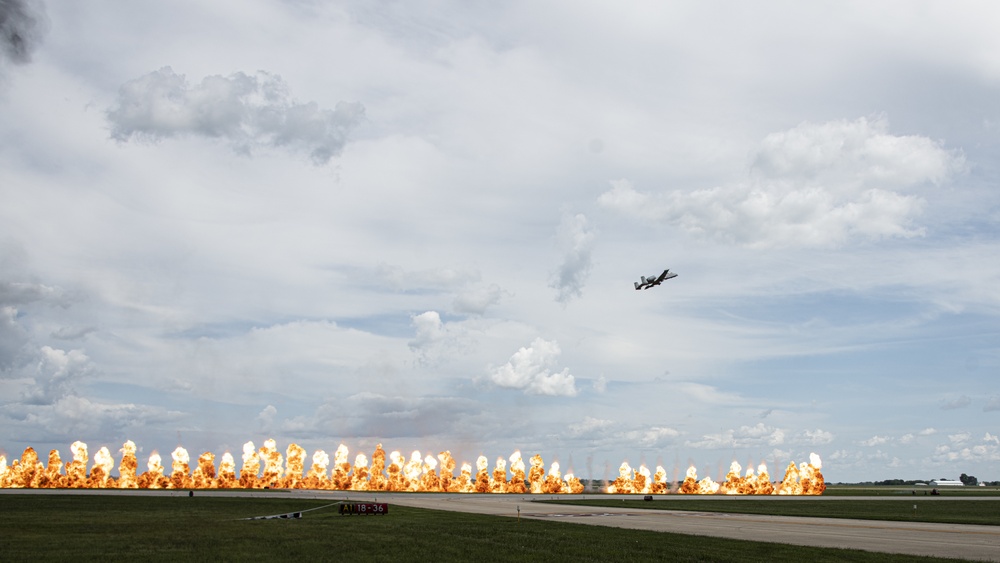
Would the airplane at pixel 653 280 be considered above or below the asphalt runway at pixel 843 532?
above

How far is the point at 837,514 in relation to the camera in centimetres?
7500

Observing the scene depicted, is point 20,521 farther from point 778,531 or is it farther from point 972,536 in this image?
point 972,536

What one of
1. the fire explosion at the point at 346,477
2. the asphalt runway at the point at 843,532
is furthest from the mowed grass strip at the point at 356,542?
the fire explosion at the point at 346,477

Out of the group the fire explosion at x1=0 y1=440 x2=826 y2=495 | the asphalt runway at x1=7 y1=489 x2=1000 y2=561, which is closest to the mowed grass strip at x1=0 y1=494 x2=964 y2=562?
the asphalt runway at x1=7 y1=489 x2=1000 y2=561

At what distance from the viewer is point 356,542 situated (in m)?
39.7

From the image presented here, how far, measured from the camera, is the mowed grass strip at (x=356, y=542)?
3347 centimetres

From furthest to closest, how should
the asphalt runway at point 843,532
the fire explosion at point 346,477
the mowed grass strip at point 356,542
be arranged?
the fire explosion at point 346,477 < the asphalt runway at point 843,532 < the mowed grass strip at point 356,542

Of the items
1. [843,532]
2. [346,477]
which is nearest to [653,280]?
[843,532]

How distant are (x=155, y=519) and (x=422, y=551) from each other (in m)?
28.5

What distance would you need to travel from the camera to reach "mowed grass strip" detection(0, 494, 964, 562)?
110 feet

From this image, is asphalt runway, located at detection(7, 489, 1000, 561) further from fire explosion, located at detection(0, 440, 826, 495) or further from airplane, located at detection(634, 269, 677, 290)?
fire explosion, located at detection(0, 440, 826, 495)

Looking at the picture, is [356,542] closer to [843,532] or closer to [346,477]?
[843,532]

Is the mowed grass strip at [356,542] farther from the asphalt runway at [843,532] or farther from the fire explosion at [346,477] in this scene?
the fire explosion at [346,477]

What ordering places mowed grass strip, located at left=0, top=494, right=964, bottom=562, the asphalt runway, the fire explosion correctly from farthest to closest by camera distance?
1. the fire explosion
2. the asphalt runway
3. mowed grass strip, located at left=0, top=494, right=964, bottom=562
